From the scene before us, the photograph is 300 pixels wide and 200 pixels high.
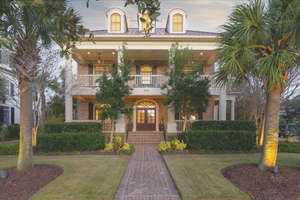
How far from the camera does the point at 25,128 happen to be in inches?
227

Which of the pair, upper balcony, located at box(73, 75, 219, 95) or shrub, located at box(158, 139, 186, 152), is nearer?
shrub, located at box(158, 139, 186, 152)

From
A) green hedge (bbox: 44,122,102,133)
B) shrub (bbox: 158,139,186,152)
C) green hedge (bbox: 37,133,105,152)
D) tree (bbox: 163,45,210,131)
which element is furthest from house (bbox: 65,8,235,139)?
shrub (bbox: 158,139,186,152)

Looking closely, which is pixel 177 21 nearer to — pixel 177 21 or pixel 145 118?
pixel 177 21

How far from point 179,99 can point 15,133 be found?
15425 millimetres

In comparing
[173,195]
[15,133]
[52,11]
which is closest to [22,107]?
[52,11]

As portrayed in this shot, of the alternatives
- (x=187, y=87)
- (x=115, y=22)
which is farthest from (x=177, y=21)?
Answer: (x=187, y=87)

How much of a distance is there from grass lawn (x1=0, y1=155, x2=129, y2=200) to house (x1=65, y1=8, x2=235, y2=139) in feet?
13.9

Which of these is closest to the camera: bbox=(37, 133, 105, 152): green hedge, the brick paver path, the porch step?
the brick paver path

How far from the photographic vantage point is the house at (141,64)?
12.4m

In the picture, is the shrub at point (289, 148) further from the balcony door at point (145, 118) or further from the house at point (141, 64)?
the balcony door at point (145, 118)

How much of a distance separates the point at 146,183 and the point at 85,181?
1.85 metres

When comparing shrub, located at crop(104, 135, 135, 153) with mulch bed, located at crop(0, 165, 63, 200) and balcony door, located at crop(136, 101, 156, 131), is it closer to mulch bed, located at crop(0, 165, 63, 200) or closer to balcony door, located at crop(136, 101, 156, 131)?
mulch bed, located at crop(0, 165, 63, 200)

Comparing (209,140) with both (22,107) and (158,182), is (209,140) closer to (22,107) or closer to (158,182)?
(158,182)

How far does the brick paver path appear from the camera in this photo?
14.6 ft
